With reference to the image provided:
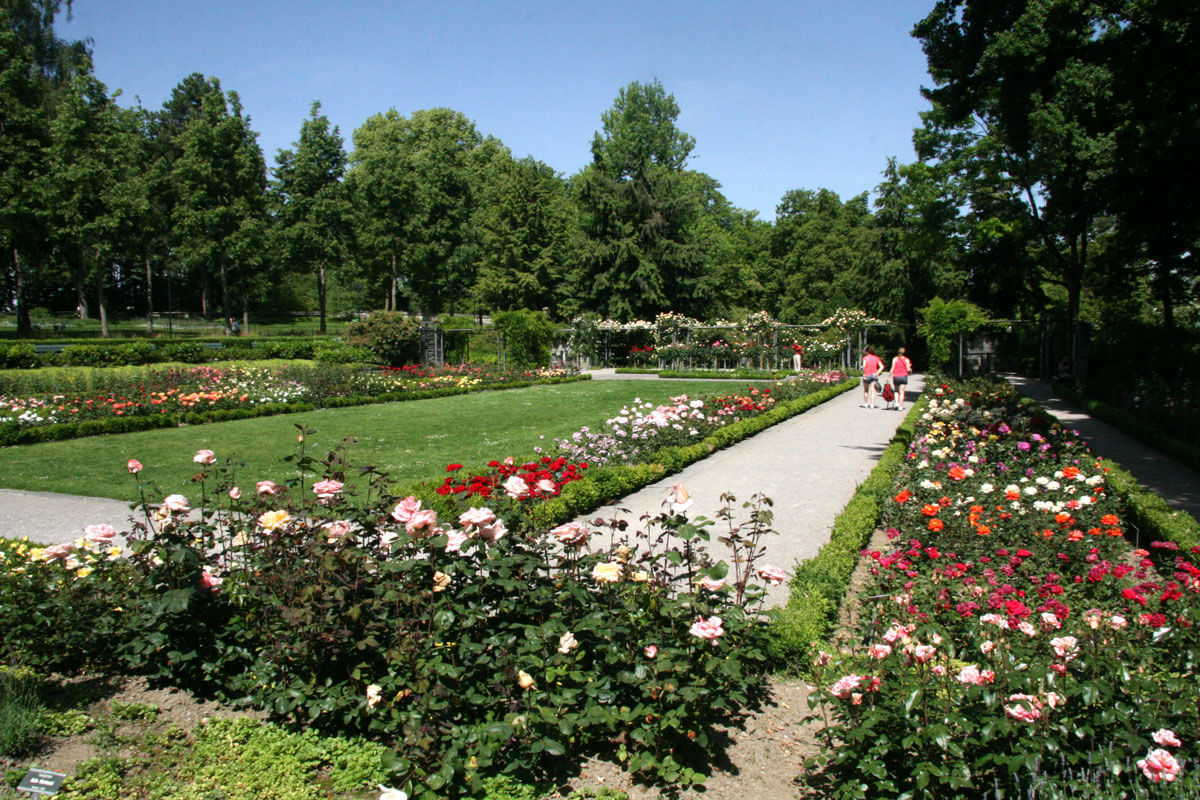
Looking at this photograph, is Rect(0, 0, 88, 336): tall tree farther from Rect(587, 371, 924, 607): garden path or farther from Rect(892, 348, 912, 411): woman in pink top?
Rect(892, 348, 912, 411): woman in pink top

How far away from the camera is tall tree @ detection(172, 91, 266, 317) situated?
115 ft

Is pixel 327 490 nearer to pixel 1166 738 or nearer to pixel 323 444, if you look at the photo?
pixel 1166 738

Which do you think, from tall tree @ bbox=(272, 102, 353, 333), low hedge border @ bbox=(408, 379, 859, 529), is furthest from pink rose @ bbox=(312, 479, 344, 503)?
tall tree @ bbox=(272, 102, 353, 333)

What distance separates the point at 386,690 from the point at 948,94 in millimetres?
17707

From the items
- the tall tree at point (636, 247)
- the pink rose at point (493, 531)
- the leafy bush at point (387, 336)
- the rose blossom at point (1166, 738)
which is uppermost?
the tall tree at point (636, 247)

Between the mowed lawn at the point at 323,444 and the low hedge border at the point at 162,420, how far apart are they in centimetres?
38

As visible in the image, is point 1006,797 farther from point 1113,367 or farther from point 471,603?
point 1113,367

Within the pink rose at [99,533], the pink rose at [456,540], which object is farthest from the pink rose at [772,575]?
the pink rose at [99,533]

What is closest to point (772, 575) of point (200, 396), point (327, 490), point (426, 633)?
point (426, 633)

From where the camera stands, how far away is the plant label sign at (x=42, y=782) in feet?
8.27

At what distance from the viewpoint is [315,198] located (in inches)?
1459

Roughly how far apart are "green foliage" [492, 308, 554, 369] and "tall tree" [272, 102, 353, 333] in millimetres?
17754

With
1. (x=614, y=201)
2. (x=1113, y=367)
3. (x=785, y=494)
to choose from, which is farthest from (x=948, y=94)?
(x=614, y=201)

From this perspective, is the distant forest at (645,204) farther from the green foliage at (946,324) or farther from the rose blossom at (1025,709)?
the rose blossom at (1025,709)
